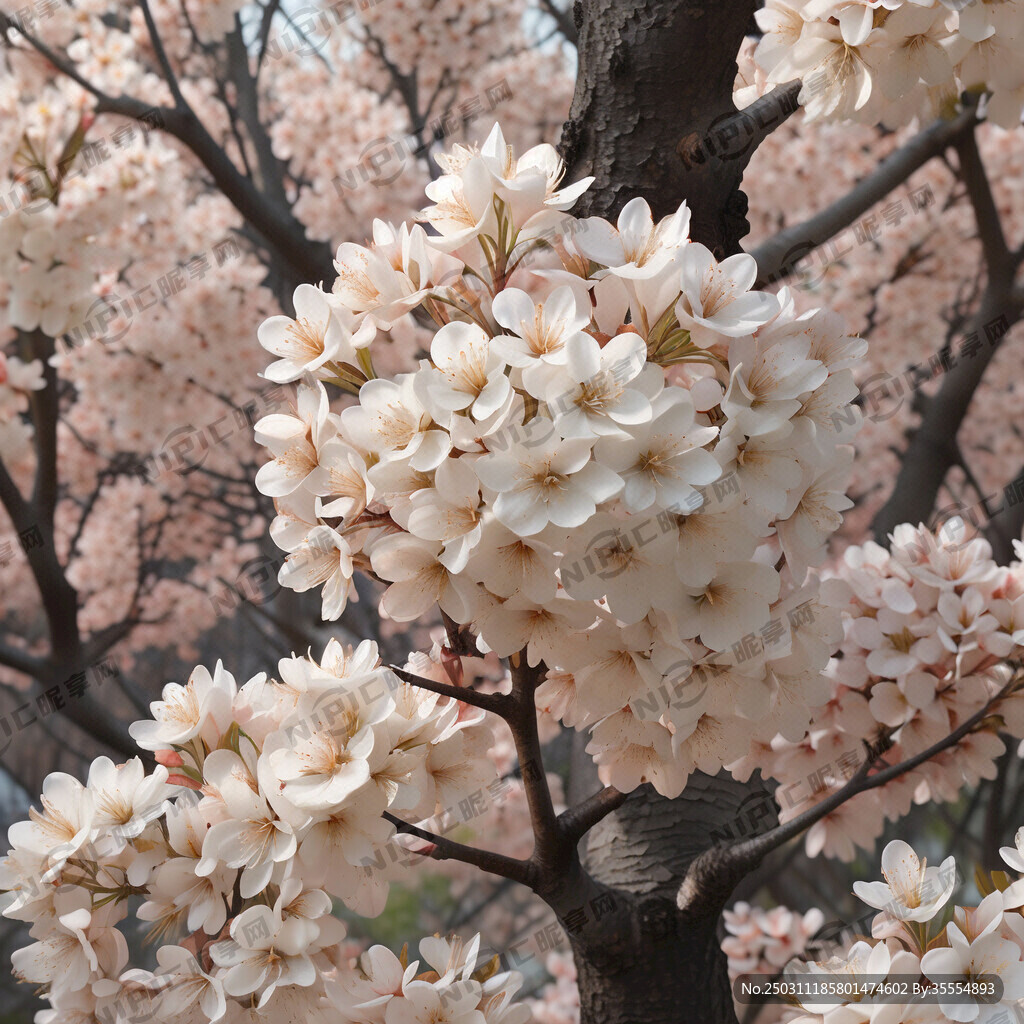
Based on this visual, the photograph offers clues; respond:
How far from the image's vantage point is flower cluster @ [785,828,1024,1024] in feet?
2.87

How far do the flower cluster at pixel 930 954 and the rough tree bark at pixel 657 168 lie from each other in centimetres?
20

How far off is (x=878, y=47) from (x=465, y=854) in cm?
97

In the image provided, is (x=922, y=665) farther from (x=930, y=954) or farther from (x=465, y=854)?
(x=465, y=854)

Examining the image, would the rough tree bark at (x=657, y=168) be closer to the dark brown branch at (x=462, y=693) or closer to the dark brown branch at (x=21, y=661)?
the dark brown branch at (x=462, y=693)

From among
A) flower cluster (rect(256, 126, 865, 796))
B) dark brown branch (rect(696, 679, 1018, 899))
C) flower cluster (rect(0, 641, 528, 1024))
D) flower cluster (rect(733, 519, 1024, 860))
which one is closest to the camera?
flower cluster (rect(256, 126, 865, 796))

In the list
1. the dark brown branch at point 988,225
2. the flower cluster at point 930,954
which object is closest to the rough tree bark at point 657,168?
A: the flower cluster at point 930,954

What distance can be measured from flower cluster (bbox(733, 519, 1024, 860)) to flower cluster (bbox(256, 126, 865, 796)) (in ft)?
1.30

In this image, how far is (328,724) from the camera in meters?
0.86

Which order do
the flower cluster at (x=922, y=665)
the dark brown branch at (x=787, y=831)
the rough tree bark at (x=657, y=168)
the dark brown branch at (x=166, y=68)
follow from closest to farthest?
1. the dark brown branch at (x=787, y=831)
2. the rough tree bark at (x=657, y=168)
3. the flower cluster at (x=922, y=665)
4. the dark brown branch at (x=166, y=68)

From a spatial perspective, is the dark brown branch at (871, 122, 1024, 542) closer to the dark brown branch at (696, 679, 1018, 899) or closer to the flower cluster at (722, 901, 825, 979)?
the flower cluster at (722, 901, 825, 979)

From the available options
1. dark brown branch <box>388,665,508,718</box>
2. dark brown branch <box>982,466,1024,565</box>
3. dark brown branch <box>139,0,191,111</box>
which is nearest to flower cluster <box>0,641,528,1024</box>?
dark brown branch <box>388,665,508,718</box>

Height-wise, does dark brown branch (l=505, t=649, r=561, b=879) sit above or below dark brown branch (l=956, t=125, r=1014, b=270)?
below

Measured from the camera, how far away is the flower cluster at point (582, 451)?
2.40 ft

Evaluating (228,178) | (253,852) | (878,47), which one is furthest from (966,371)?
(253,852)
